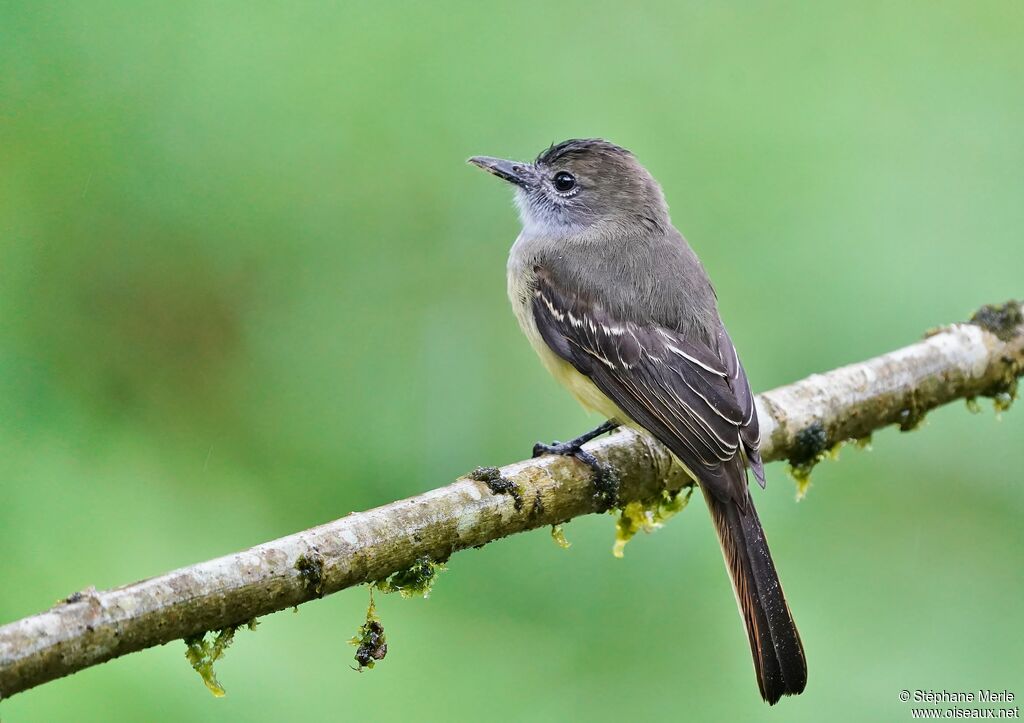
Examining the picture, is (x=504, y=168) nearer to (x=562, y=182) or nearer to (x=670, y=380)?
(x=562, y=182)

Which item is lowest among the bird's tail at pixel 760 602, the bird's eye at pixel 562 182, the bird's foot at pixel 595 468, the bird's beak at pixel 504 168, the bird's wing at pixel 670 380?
the bird's tail at pixel 760 602

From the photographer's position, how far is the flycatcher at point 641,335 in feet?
11.8

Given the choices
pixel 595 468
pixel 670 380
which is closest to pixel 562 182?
pixel 670 380

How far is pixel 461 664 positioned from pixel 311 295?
54.0 inches

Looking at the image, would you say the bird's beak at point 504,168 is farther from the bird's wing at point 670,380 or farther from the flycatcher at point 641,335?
the bird's wing at point 670,380

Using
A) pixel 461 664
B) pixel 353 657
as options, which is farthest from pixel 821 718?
pixel 353 657

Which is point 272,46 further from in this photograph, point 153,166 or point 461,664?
point 461,664

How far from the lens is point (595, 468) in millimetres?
3771

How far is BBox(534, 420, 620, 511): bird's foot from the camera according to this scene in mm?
3744

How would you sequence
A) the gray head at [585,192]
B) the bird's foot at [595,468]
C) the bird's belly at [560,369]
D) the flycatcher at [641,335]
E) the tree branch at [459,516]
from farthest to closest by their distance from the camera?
1. the gray head at [585,192]
2. the bird's belly at [560,369]
3. the bird's foot at [595,468]
4. the flycatcher at [641,335]
5. the tree branch at [459,516]

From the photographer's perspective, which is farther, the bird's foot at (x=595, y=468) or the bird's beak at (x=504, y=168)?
the bird's beak at (x=504, y=168)

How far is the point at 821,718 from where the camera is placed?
340 cm

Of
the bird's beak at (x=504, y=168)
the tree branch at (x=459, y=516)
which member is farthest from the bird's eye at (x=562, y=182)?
the tree branch at (x=459, y=516)

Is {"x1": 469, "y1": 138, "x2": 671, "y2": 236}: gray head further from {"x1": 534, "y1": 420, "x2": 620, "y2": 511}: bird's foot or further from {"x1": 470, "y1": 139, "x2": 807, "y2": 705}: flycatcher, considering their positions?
{"x1": 534, "y1": 420, "x2": 620, "y2": 511}: bird's foot
